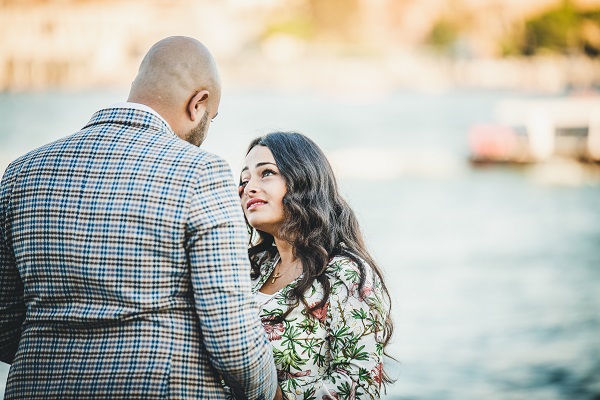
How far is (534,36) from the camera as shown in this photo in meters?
69.3

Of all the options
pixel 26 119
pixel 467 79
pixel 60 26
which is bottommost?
pixel 26 119

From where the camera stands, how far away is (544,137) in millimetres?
21812

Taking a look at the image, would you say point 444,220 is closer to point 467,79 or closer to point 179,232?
point 179,232

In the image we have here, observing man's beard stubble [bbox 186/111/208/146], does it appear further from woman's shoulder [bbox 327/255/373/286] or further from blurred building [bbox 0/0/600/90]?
blurred building [bbox 0/0/600/90]

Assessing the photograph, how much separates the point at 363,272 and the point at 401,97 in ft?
209

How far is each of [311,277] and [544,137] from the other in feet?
69.5

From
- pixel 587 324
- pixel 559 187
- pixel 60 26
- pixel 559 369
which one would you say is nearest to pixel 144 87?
pixel 559 369

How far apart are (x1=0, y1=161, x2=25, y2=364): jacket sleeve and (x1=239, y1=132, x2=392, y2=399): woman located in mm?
523

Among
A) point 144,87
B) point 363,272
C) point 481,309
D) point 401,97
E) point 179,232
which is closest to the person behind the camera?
point 179,232

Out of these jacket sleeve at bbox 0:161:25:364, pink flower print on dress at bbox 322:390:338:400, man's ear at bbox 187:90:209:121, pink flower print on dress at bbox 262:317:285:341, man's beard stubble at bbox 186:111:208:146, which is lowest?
jacket sleeve at bbox 0:161:25:364

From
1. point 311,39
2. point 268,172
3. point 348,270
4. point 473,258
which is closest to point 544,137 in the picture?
point 473,258

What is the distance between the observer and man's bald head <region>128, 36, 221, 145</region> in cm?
147

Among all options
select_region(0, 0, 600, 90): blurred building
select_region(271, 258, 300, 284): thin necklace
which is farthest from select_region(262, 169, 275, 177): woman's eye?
select_region(0, 0, 600, 90): blurred building

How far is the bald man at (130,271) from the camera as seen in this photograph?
1.33 meters
